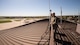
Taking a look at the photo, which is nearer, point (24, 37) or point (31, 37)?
point (31, 37)

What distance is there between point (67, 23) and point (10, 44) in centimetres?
643

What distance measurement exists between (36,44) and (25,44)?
1.52 feet

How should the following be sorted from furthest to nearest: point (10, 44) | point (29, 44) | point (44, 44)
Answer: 1. point (10, 44)
2. point (29, 44)
3. point (44, 44)

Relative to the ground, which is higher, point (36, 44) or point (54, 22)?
point (54, 22)

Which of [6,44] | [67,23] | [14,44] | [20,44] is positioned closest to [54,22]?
[20,44]

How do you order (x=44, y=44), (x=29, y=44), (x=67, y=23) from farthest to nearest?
(x=67, y=23)
(x=29, y=44)
(x=44, y=44)

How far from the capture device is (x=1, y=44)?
4316 mm

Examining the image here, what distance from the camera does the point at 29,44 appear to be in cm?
384

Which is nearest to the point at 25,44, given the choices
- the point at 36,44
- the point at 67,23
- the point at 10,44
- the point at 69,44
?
the point at 36,44

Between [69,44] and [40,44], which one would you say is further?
[69,44]

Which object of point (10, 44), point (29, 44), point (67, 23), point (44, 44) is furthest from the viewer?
point (67, 23)

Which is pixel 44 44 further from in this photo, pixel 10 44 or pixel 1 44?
pixel 1 44

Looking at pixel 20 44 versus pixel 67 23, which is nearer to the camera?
pixel 20 44

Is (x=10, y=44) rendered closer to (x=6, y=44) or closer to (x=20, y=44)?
(x=6, y=44)
